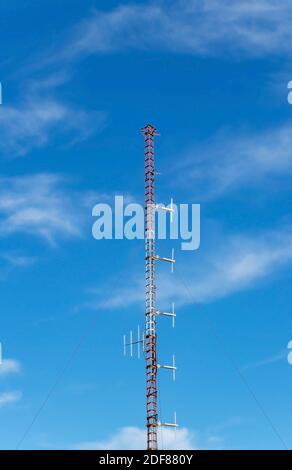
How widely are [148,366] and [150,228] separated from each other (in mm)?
25930
